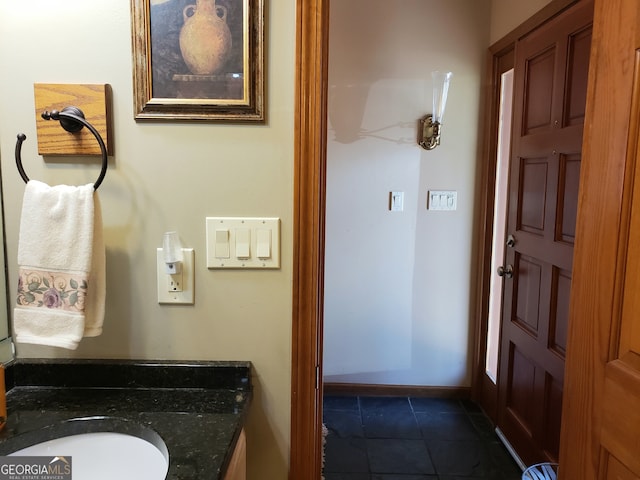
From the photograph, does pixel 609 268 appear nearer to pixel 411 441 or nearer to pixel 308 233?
pixel 308 233

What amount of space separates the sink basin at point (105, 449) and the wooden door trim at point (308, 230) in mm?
322

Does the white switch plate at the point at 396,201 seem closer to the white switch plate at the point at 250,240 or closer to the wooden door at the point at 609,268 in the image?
the wooden door at the point at 609,268

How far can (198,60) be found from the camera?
3.03 ft

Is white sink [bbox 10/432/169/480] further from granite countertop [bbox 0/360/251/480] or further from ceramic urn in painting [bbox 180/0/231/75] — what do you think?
ceramic urn in painting [bbox 180/0/231/75]

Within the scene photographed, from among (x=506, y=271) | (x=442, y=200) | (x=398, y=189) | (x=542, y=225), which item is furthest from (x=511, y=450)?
(x=398, y=189)

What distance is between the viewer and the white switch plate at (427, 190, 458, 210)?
97.3 inches

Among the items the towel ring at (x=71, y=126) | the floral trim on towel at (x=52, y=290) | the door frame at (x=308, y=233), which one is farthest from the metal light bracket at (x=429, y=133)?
the floral trim on towel at (x=52, y=290)

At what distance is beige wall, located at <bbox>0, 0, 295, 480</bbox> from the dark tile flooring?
1229 millimetres

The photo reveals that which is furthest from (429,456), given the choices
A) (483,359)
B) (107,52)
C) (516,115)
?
(107,52)

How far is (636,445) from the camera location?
2.88 feet

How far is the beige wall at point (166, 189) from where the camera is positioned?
3.03 feet

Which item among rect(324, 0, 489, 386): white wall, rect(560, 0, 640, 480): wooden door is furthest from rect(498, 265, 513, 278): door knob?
rect(560, 0, 640, 480): wooden door

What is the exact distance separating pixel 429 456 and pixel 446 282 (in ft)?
3.08

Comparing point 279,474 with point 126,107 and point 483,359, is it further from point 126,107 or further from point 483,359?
point 483,359
